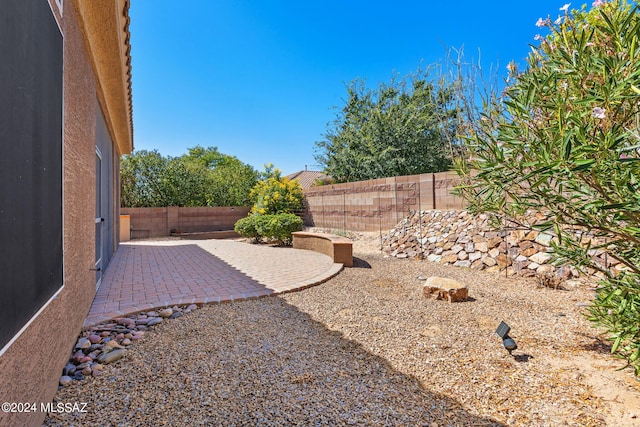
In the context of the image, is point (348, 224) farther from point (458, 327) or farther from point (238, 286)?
point (458, 327)

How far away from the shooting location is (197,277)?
5770mm

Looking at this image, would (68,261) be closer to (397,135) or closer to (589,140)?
(589,140)

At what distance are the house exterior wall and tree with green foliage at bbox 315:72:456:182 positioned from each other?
42.0 ft

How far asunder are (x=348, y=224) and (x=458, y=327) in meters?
8.92

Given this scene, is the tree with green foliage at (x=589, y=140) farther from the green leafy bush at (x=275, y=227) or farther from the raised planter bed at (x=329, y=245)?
the green leafy bush at (x=275, y=227)

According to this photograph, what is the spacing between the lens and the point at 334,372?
2.54m

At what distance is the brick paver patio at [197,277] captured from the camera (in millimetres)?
4211

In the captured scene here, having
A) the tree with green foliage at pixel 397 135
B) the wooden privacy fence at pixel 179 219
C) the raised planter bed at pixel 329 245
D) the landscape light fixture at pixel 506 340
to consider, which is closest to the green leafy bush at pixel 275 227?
the raised planter bed at pixel 329 245

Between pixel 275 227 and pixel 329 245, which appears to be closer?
pixel 329 245

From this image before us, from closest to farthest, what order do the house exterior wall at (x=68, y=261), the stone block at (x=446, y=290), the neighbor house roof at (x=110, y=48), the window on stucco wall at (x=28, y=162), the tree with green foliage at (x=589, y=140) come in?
the window on stucco wall at (x=28, y=162) → the house exterior wall at (x=68, y=261) → the tree with green foliage at (x=589, y=140) → the neighbor house roof at (x=110, y=48) → the stone block at (x=446, y=290)

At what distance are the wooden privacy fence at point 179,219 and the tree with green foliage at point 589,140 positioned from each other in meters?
14.3

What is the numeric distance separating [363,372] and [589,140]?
7.62 feet

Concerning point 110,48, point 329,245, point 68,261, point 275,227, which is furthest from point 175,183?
point 68,261

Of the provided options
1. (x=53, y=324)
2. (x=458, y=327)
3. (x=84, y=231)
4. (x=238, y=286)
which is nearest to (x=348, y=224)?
(x=238, y=286)
